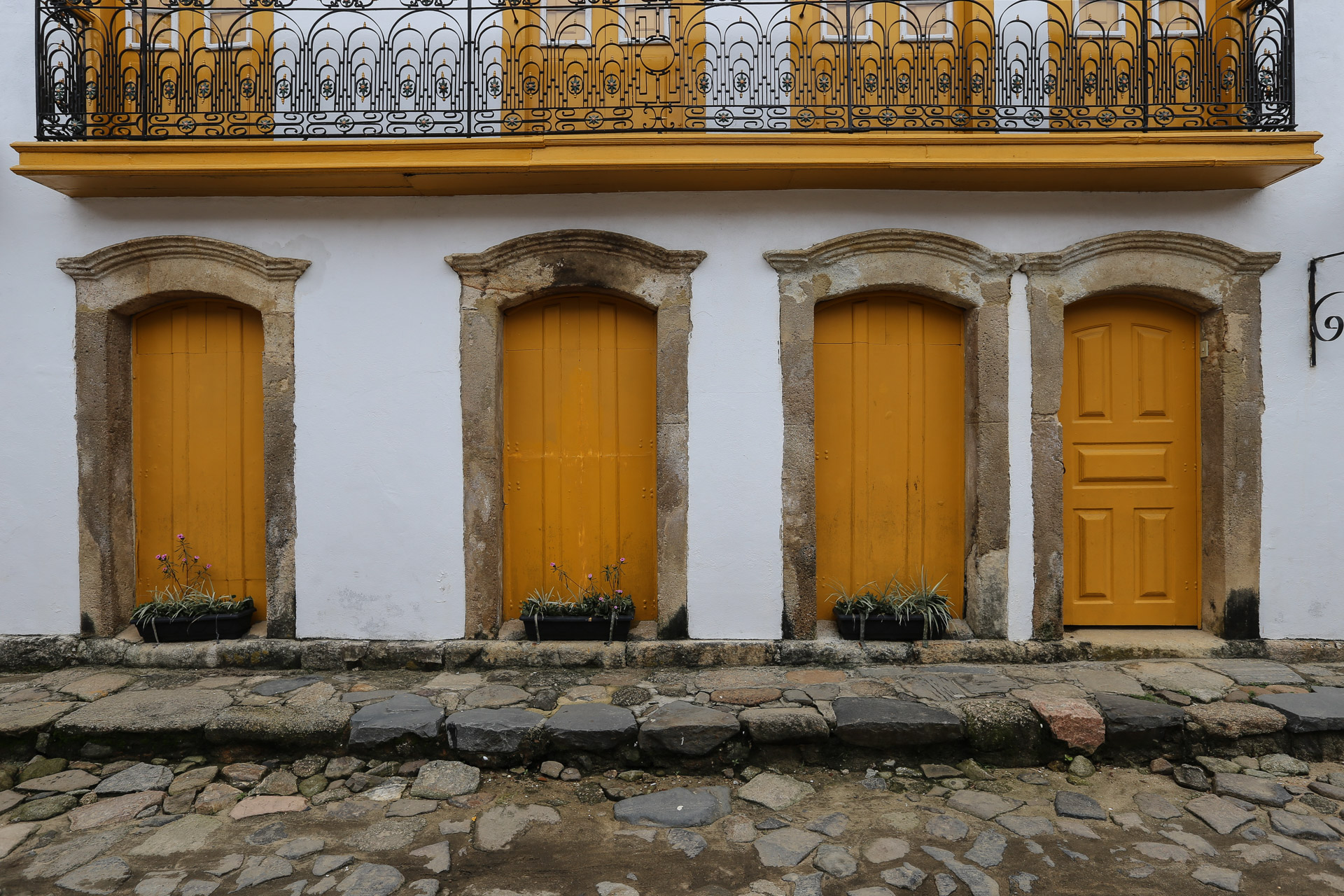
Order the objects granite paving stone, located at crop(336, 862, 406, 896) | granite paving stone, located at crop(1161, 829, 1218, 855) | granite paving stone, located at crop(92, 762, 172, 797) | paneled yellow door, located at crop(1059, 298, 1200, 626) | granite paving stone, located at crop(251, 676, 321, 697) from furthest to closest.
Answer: paneled yellow door, located at crop(1059, 298, 1200, 626) < granite paving stone, located at crop(251, 676, 321, 697) < granite paving stone, located at crop(92, 762, 172, 797) < granite paving stone, located at crop(1161, 829, 1218, 855) < granite paving stone, located at crop(336, 862, 406, 896)

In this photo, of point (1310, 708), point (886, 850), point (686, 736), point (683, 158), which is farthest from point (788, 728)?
point (683, 158)

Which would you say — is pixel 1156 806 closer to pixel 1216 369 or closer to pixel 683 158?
pixel 1216 369

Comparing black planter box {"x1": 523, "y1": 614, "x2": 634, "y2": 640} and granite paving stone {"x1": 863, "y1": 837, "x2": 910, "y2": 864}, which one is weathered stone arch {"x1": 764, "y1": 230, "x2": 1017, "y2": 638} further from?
granite paving stone {"x1": 863, "y1": 837, "x2": 910, "y2": 864}

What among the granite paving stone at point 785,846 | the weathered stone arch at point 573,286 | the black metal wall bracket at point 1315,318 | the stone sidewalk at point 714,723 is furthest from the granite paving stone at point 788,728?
the black metal wall bracket at point 1315,318

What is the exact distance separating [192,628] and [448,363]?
96.3 inches

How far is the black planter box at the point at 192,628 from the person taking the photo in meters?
5.13

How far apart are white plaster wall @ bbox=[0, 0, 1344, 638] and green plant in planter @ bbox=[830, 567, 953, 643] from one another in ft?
1.55

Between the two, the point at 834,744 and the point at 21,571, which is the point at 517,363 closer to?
the point at 834,744

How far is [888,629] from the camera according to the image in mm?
5090

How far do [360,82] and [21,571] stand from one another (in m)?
4.01

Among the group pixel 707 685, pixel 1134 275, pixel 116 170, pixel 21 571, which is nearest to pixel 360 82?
pixel 116 170

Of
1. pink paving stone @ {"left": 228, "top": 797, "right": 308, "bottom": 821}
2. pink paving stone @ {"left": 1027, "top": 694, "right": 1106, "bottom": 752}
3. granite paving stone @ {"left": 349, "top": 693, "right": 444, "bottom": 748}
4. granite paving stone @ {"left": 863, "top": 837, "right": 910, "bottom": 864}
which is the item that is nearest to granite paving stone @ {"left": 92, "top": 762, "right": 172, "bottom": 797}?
pink paving stone @ {"left": 228, "top": 797, "right": 308, "bottom": 821}

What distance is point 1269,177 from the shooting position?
4988mm

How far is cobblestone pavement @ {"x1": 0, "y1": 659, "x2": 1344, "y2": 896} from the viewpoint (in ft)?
10.3
